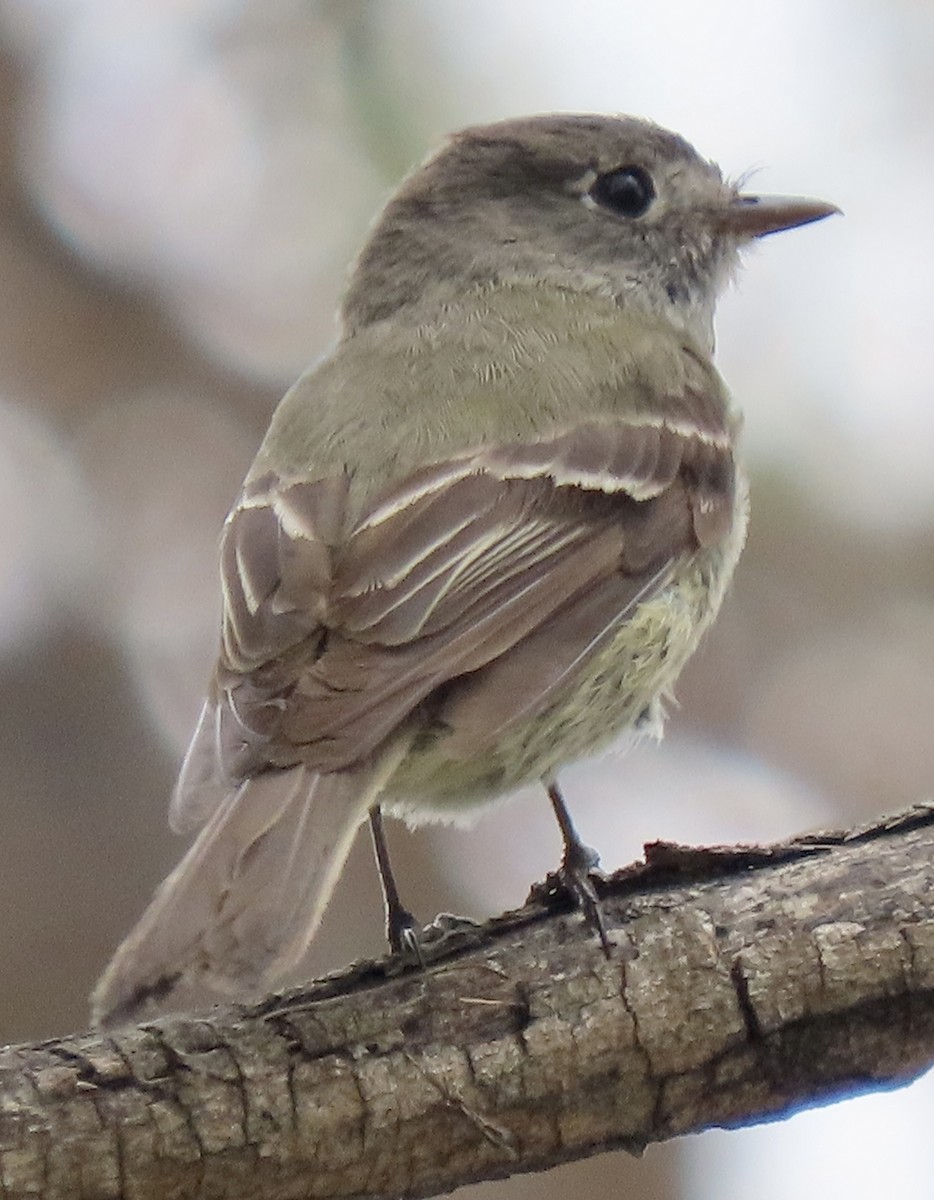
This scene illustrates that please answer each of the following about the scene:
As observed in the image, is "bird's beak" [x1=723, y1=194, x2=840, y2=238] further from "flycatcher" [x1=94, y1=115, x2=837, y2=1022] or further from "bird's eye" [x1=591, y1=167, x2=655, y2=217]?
"bird's eye" [x1=591, y1=167, x2=655, y2=217]

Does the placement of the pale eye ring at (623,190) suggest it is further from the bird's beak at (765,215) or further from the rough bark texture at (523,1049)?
the rough bark texture at (523,1049)

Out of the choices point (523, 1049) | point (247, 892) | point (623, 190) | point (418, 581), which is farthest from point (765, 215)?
point (247, 892)

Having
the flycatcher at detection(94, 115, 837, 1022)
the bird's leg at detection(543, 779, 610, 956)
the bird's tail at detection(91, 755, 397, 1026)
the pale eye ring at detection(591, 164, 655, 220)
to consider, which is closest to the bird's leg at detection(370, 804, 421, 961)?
the flycatcher at detection(94, 115, 837, 1022)

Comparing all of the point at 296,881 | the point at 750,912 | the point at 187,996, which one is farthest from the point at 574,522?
the point at 187,996

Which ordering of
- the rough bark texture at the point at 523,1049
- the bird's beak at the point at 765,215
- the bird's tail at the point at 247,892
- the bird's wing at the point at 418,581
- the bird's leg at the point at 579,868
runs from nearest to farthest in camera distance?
the bird's tail at the point at 247,892
the rough bark texture at the point at 523,1049
the bird's wing at the point at 418,581
the bird's leg at the point at 579,868
the bird's beak at the point at 765,215

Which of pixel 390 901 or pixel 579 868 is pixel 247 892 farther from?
pixel 390 901

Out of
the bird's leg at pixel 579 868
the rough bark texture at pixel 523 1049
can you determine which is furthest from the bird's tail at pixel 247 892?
the bird's leg at pixel 579 868

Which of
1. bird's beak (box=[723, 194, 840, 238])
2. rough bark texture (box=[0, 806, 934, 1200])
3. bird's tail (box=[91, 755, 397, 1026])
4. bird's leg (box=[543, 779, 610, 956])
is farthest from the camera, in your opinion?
bird's beak (box=[723, 194, 840, 238])
